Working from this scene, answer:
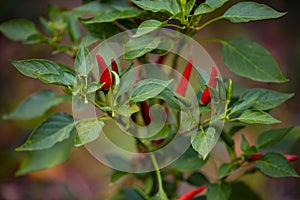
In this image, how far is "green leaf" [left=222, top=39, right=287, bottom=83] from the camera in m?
0.98

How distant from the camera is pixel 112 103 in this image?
2.66 feet

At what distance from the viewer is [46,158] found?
1247mm

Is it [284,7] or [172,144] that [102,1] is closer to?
[172,144]

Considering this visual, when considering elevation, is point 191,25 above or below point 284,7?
above

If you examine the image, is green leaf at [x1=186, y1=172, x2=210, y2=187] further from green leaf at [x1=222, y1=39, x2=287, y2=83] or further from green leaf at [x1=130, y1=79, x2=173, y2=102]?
green leaf at [x1=130, y1=79, x2=173, y2=102]

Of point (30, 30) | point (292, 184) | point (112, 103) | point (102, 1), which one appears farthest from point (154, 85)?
point (292, 184)

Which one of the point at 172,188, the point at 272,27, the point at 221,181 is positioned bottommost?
the point at 272,27

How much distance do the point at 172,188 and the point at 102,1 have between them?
1.59 ft

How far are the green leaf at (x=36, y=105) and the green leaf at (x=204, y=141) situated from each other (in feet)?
1.60

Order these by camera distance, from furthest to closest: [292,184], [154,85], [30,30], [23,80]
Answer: [23,80]
[292,184]
[30,30]
[154,85]

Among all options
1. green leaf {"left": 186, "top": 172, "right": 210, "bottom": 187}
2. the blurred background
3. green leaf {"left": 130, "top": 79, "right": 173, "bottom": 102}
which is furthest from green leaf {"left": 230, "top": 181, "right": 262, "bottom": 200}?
the blurred background

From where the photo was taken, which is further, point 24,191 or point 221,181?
point 24,191

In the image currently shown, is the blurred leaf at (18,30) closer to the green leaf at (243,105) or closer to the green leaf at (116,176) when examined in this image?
the green leaf at (116,176)

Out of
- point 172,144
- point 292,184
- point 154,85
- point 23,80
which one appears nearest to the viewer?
point 154,85
